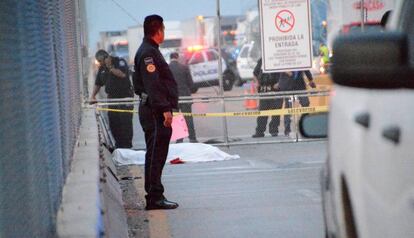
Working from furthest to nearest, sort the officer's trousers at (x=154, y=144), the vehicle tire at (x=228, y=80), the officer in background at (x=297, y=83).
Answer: the vehicle tire at (x=228, y=80) < the officer in background at (x=297, y=83) < the officer's trousers at (x=154, y=144)

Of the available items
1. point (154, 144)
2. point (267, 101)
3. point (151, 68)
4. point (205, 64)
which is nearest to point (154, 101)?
point (151, 68)

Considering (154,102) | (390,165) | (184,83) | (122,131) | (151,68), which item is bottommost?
(122,131)

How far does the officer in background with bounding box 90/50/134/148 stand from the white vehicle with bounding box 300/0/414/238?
41.9 feet

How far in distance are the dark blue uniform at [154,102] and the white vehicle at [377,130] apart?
549 cm

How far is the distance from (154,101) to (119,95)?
307 inches

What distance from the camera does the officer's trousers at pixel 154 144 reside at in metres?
10.1

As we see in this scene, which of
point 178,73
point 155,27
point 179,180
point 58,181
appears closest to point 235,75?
point 178,73

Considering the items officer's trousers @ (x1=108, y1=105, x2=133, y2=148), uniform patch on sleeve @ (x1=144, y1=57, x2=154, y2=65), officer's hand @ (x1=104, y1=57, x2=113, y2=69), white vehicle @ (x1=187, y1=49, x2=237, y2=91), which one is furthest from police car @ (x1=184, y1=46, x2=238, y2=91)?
uniform patch on sleeve @ (x1=144, y1=57, x2=154, y2=65)

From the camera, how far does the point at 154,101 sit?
391 inches

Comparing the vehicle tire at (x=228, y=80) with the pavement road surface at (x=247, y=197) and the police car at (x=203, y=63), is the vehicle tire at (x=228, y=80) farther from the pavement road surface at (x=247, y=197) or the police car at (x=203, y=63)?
the pavement road surface at (x=247, y=197)

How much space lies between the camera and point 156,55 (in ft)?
33.0

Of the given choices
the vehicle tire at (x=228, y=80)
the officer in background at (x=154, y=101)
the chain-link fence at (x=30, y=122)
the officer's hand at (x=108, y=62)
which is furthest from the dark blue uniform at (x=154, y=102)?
the vehicle tire at (x=228, y=80)

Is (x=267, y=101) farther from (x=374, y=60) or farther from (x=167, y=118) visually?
(x=374, y=60)

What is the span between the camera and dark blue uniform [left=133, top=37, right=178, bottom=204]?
9992mm
